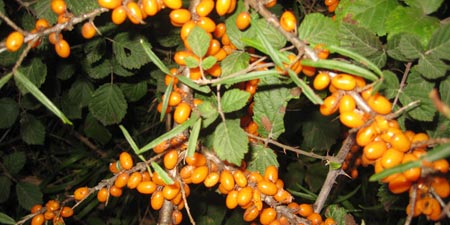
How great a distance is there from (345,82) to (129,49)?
1261mm

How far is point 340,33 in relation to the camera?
1.32 metres

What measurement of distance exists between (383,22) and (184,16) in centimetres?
78

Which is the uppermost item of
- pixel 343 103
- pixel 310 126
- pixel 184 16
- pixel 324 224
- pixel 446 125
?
pixel 184 16

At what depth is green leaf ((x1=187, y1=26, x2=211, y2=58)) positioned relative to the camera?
1148 mm

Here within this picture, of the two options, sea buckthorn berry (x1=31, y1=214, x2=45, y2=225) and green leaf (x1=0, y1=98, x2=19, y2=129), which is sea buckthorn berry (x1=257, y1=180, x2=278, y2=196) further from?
green leaf (x1=0, y1=98, x2=19, y2=129)

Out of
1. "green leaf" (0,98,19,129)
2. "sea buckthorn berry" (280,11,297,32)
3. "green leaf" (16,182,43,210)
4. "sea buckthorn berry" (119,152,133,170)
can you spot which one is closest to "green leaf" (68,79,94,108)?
"green leaf" (0,98,19,129)

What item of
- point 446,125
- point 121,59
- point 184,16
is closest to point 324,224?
point 446,125

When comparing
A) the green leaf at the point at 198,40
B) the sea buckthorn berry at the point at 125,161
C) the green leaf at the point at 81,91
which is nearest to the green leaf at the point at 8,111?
the green leaf at the point at 81,91

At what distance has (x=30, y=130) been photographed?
8.63 feet

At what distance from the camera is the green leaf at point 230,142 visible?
125 cm

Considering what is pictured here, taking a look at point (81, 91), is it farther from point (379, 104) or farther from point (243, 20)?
point (379, 104)

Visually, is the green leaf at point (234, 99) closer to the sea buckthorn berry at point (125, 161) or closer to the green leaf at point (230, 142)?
the green leaf at point (230, 142)

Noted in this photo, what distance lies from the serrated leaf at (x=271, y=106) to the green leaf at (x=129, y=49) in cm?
71

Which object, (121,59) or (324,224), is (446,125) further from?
(121,59)
